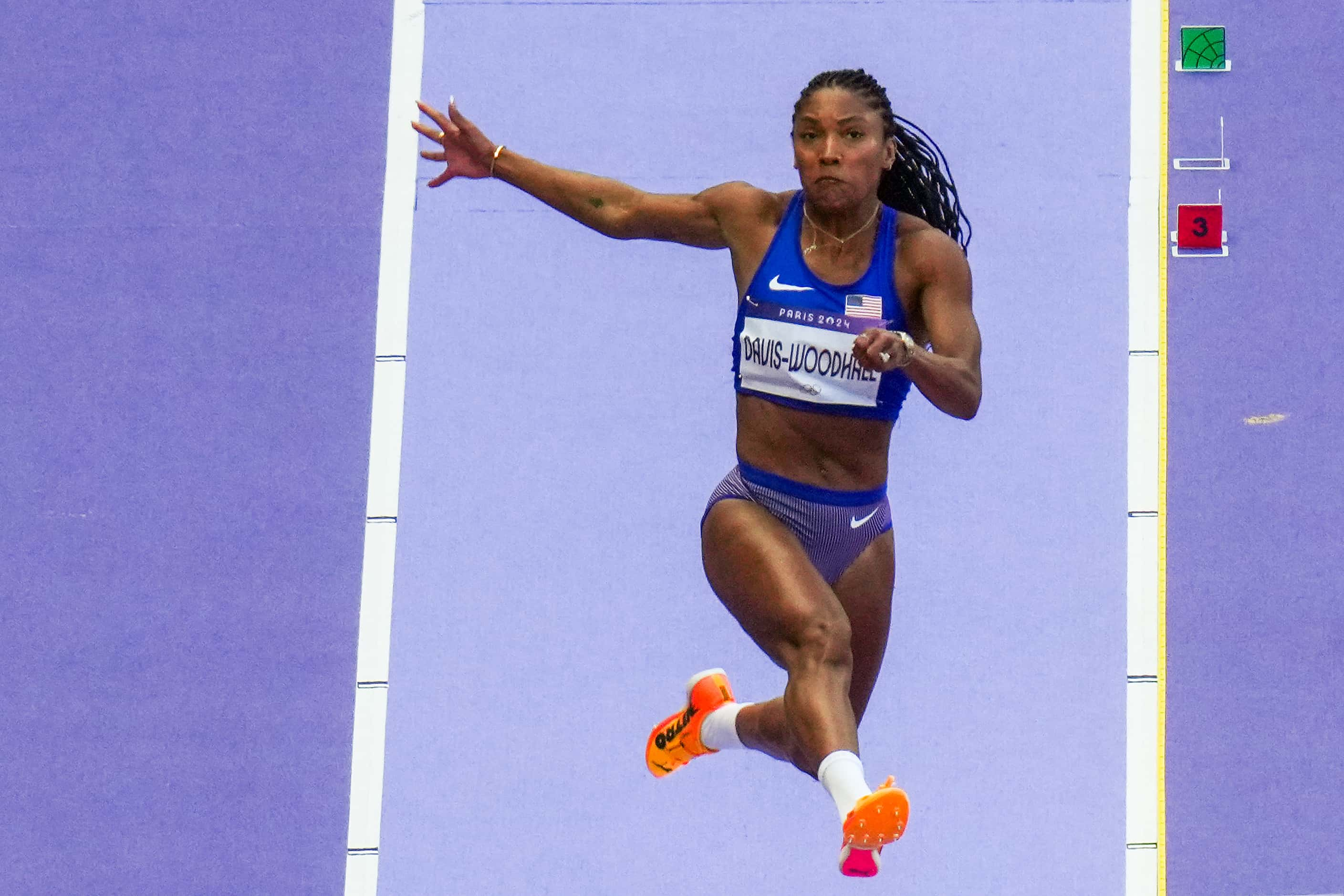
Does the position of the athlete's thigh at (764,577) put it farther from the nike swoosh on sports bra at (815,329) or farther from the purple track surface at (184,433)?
the purple track surface at (184,433)

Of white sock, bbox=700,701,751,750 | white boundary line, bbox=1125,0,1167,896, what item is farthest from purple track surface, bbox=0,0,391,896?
white boundary line, bbox=1125,0,1167,896

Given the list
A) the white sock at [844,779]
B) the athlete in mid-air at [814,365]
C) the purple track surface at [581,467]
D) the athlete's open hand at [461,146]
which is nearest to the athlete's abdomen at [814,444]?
the athlete in mid-air at [814,365]

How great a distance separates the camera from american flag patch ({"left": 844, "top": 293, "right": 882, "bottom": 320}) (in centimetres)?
387

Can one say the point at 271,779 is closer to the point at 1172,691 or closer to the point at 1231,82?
the point at 1172,691

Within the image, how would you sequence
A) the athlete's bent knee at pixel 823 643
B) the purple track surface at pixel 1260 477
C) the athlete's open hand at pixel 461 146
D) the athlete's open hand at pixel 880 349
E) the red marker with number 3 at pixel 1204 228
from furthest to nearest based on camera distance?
the red marker with number 3 at pixel 1204 228
the purple track surface at pixel 1260 477
the athlete's open hand at pixel 461 146
the athlete's bent knee at pixel 823 643
the athlete's open hand at pixel 880 349

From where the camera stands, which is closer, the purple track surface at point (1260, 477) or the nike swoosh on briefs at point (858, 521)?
the nike swoosh on briefs at point (858, 521)

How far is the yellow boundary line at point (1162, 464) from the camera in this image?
16.2ft

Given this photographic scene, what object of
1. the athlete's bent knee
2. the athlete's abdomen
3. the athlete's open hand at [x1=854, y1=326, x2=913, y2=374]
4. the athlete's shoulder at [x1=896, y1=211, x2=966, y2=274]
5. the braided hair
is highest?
the braided hair

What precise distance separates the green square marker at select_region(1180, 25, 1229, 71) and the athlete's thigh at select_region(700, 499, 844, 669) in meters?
2.07

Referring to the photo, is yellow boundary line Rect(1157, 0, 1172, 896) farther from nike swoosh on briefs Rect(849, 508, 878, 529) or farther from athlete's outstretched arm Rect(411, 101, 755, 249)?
athlete's outstretched arm Rect(411, 101, 755, 249)

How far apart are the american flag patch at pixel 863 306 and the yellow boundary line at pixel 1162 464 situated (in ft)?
5.02

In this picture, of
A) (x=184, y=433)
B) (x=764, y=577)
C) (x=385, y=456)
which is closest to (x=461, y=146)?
(x=764, y=577)

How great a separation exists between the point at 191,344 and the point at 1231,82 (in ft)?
9.01

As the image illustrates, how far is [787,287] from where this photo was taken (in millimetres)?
3930
